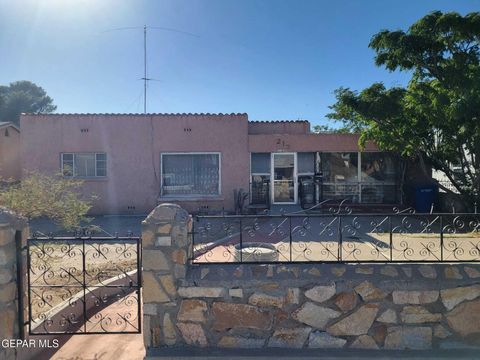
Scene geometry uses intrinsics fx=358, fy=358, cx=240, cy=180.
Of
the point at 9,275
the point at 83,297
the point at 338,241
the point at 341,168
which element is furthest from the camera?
the point at 341,168

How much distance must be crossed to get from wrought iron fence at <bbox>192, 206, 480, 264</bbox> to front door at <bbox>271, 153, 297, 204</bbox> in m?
2.77

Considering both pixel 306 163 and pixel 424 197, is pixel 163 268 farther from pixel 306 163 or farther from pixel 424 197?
pixel 424 197

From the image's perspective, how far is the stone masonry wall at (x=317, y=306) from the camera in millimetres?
3572

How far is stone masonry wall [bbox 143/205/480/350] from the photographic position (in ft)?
11.7

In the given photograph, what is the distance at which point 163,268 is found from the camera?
139 inches

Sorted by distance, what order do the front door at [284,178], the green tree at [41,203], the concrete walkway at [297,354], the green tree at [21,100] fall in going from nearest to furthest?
the concrete walkway at [297,354]
the green tree at [41,203]
the front door at [284,178]
the green tree at [21,100]

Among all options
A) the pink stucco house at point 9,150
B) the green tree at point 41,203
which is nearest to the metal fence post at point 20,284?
the green tree at point 41,203

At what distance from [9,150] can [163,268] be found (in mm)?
18612

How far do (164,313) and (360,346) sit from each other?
200 centimetres

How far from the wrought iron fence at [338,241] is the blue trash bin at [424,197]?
213cm

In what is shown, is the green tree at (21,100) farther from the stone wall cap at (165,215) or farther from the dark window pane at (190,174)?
the stone wall cap at (165,215)

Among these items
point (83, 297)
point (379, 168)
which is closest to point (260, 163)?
point (379, 168)

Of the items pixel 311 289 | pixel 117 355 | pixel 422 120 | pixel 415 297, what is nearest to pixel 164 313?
pixel 117 355

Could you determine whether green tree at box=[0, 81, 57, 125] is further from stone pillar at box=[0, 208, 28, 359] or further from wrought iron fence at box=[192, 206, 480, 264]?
stone pillar at box=[0, 208, 28, 359]
